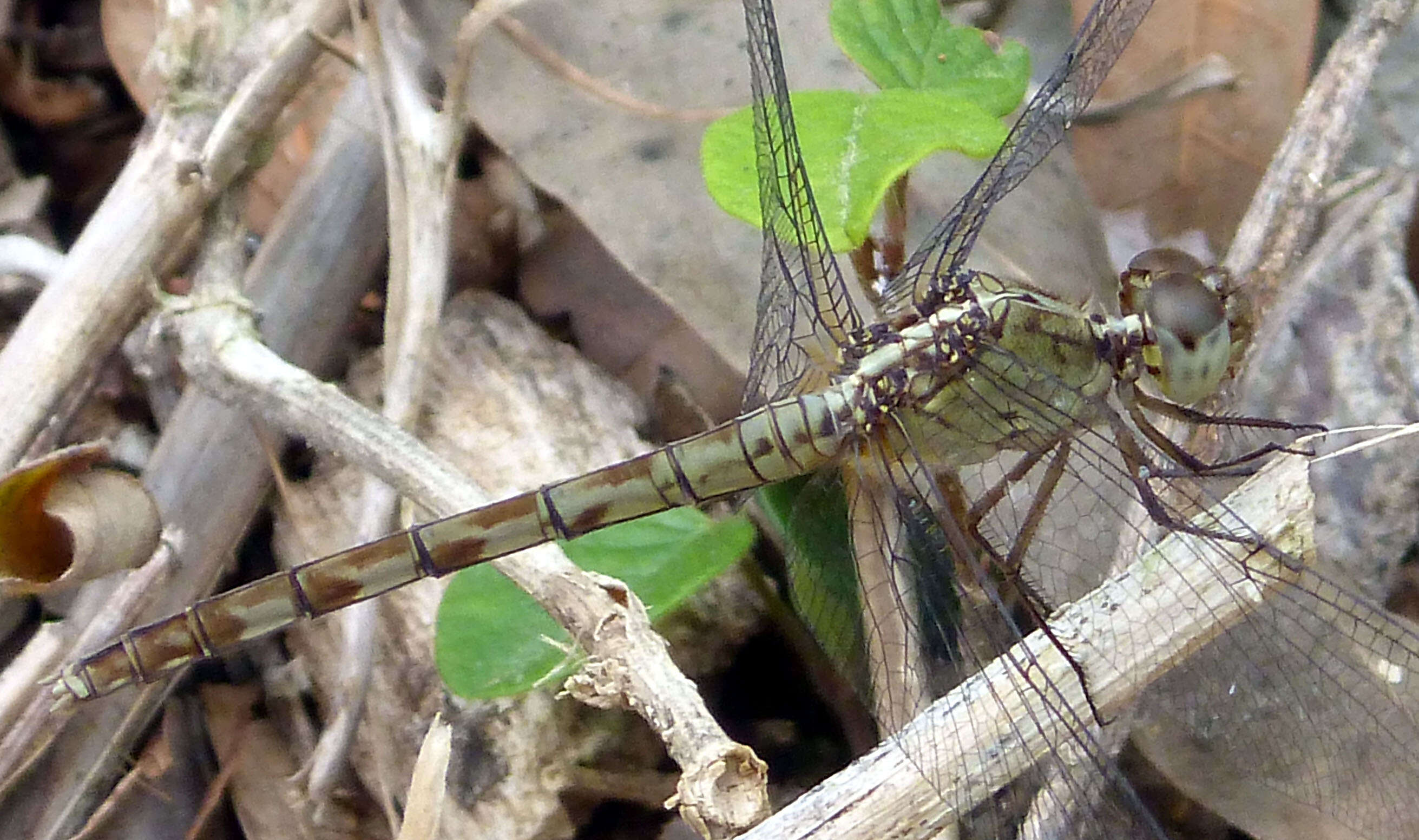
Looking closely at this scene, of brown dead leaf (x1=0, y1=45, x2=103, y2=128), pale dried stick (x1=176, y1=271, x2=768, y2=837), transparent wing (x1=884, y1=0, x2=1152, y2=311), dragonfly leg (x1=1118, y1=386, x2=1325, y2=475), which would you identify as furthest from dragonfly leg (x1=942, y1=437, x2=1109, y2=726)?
brown dead leaf (x1=0, y1=45, x2=103, y2=128)

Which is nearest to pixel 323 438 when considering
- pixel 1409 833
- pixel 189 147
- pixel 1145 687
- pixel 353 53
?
pixel 189 147

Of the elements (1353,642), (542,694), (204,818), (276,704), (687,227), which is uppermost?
(687,227)

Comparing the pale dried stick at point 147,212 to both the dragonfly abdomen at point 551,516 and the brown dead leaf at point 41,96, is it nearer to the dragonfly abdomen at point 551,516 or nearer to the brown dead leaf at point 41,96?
the dragonfly abdomen at point 551,516

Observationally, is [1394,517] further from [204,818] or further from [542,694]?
[204,818]

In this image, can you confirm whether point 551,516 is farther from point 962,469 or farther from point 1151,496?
point 1151,496

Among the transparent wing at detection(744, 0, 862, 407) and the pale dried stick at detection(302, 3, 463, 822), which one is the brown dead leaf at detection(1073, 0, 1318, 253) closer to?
the transparent wing at detection(744, 0, 862, 407)

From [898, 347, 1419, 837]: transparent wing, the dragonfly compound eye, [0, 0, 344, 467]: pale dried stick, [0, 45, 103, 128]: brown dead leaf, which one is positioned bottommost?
[898, 347, 1419, 837]: transparent wing
